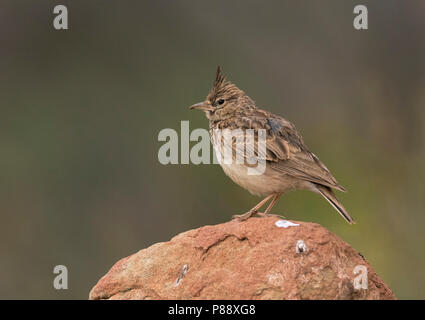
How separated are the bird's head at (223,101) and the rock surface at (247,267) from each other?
5.25 ft

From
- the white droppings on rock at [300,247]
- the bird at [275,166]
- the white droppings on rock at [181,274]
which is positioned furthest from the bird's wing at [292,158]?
the white droppings on rock at [181,274]

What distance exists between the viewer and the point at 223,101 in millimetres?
8008

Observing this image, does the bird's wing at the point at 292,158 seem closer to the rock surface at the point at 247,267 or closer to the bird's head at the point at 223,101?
the bird's head at the point at 223,101

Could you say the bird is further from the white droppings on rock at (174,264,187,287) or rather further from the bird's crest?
the white droppings on rock at (174,264,187,287)

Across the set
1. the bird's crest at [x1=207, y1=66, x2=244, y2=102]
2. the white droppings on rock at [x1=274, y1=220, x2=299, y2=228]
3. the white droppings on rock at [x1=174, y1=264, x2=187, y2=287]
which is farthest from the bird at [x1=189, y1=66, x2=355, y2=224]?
the white droppings on rock at [x1=174, y1=264, x2=187, y2=287]

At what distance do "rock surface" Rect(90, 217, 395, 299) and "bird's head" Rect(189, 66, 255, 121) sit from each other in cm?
160

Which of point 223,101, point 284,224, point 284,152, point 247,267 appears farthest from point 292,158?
point 247,267

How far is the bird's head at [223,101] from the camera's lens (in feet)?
26.0

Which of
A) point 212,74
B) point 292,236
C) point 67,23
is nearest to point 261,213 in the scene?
point 292,236

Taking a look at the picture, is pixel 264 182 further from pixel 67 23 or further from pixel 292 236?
pixel 67 23

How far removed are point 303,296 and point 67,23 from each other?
345 inches

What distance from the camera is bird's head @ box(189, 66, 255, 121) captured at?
26.0 ft

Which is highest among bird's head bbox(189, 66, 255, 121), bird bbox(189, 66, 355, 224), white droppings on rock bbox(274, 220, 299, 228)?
bird's head bbox(189, 66, 255, 121)

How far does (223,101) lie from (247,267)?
2.38 metres
